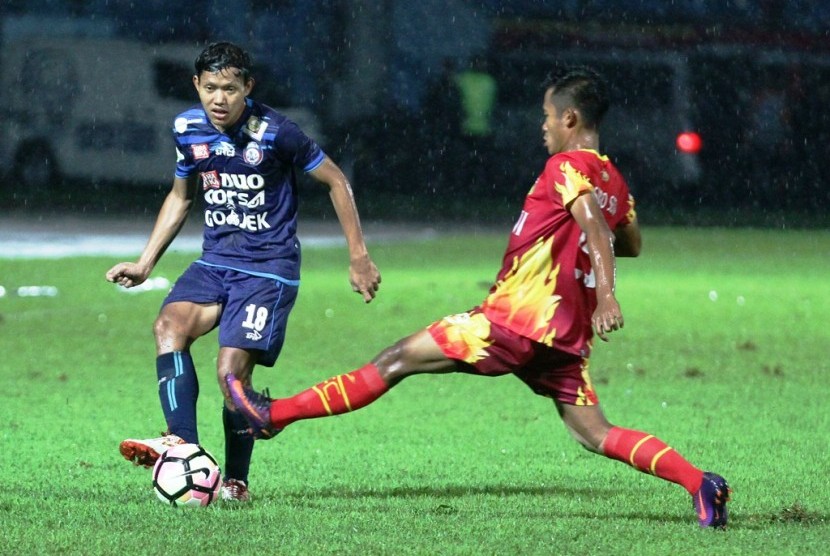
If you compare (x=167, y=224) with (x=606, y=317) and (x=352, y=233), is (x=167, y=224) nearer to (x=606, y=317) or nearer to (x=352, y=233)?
(x=352, y=233)

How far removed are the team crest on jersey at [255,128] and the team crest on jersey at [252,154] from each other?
3cm

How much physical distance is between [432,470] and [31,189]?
21.8m

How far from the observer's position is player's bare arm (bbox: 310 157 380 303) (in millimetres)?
6219

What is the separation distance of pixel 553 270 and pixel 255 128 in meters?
1.34

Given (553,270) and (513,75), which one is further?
(513,75)

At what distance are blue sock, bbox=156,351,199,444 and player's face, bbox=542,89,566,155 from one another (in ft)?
5.13

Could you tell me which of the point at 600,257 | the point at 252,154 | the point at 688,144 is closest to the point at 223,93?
the point at 252,154

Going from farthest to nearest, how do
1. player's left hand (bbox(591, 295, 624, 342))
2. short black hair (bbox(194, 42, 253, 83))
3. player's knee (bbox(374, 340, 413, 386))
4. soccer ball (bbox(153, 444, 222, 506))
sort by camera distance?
short black hair (bbox(194, 42, 253, 83)) → soccer ball (bbox(153, 444, 222, 506)) → player's knee (bbox(374, 340, 413, 386)) → player's left hand (bbox(591, 295, 624, 342))

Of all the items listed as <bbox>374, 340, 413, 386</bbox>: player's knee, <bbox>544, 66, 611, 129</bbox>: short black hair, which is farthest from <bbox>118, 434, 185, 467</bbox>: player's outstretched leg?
<bbox>544, 66, 611, 129</bbox>: short black hair

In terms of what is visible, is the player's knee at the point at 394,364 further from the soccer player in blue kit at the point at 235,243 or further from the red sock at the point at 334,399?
the soccer player in blue kit at the point at 235,243

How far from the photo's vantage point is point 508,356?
590 cm

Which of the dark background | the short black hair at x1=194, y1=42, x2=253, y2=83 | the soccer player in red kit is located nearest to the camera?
the soccer player in red kit

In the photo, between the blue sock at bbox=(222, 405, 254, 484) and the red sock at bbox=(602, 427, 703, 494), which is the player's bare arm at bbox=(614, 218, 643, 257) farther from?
the blue sock at bbox=(222, 405, 254, 484)

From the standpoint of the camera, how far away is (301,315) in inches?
540
